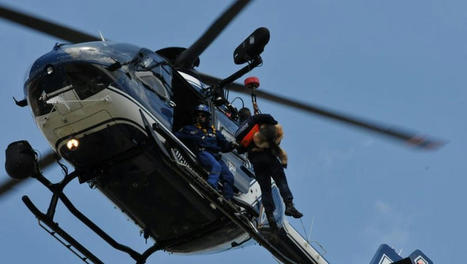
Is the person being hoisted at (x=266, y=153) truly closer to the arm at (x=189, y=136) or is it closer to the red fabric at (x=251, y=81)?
the red fabric at (x=251, y=81)

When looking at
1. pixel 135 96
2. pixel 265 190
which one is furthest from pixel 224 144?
pixel 135 96

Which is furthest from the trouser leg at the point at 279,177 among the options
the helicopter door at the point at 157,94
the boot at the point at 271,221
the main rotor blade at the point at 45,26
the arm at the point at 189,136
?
the main rotor blade at the point at 45,26

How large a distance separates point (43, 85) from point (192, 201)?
3.19m

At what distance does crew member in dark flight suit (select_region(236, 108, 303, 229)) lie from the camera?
1589 cm

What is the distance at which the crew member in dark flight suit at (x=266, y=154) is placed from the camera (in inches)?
626

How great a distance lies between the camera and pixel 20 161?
1507 centimetres

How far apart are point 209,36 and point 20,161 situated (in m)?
3.96

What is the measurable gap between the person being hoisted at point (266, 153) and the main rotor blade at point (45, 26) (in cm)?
321

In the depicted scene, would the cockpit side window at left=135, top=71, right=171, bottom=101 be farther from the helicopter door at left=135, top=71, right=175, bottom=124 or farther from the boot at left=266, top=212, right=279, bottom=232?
the boot at left=266, top=212, right=279, bottom=232

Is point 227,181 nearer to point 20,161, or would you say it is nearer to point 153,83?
point 153,83

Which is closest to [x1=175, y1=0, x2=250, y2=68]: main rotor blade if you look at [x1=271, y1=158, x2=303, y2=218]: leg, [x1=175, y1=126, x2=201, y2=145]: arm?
[x1=175, y1=126, x2=201, y2=145]: arm

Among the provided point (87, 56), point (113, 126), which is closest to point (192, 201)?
point (113, 126)

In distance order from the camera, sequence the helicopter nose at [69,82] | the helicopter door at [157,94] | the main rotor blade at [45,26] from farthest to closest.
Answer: the helicopter door at [157,94]
the helicopter nose at [69,82]
the main rotor blade at [45,26]

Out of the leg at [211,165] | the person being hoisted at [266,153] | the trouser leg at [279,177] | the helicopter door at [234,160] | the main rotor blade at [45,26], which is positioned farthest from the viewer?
the helicopter door at [234,160]
